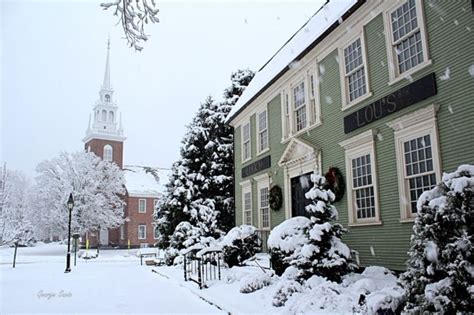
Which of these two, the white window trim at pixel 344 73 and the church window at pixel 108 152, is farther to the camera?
the church window at pixel 108 152

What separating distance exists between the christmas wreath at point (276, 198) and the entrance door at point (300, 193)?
74 cm

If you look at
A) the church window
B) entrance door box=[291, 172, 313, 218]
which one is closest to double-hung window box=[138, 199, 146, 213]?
the church window

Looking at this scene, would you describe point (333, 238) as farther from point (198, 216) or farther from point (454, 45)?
point (198, 216)

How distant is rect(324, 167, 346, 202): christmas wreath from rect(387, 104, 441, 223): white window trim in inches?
85.8

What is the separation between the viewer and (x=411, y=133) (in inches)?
348

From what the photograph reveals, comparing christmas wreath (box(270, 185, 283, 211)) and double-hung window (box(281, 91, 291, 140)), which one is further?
christmas wreath (box(270, 185, 283, 211))

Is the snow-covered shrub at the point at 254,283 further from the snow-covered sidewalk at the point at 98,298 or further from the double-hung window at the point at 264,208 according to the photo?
the double-hung window at the point at 264,208

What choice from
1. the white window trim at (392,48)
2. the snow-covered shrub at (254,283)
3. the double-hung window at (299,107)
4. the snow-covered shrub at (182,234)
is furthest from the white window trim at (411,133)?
the snow-covered shrub at (182,234)

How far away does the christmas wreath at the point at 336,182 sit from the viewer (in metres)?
11.1

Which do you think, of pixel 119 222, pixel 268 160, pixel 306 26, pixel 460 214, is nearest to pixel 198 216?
pixel 268 160

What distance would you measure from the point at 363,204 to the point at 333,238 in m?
2.43

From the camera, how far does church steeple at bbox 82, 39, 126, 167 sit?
52219mm

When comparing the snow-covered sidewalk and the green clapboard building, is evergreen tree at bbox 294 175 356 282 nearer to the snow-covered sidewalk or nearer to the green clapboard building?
the green clapboard building

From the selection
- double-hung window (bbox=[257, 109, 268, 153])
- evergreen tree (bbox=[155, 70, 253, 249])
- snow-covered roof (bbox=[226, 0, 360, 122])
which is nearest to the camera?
snow-covered roof (bbox=[226, 0, 360, 122])
